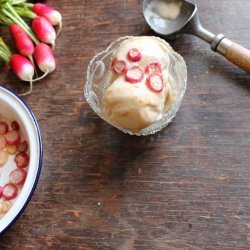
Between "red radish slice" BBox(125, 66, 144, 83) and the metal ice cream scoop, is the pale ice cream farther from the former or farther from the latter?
the metal ice cream scoop

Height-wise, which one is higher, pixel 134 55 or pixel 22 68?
pixel 134 55

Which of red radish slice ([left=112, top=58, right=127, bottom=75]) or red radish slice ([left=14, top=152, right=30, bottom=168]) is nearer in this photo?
red radish slice ([left=112, top=58, right=127, bottom=75])

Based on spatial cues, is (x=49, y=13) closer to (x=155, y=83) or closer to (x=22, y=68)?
(x=22, y=68)

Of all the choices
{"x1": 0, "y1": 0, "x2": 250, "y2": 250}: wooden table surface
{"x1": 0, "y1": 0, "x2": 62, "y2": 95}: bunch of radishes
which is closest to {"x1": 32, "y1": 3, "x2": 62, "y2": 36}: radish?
{"x1": 0, "y1": 0, "x2": 62, "y2": 95}: bunch of radishes

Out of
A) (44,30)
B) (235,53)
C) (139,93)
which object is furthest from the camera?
(44,30)

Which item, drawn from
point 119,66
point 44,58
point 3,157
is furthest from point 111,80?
point 3,157

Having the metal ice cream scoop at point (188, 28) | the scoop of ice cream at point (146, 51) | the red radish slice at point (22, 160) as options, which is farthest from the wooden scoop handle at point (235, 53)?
the red radish slice at point (22, 160)

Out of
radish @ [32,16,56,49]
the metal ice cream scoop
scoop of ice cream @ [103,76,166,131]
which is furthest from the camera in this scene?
radish @ [32,16,56,49]
